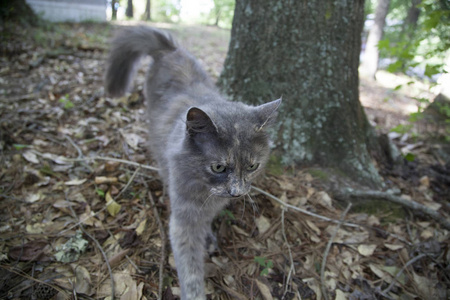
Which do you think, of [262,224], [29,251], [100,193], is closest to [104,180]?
[100,193]

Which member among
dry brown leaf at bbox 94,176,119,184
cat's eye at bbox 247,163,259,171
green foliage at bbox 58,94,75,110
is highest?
cat's eye at bbox 247,163,259,171

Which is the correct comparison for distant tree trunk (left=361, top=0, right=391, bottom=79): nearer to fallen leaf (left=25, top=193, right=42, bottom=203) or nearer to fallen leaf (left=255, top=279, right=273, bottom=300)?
fallen leaf (left=255, top=279, right=273, bottom=300)

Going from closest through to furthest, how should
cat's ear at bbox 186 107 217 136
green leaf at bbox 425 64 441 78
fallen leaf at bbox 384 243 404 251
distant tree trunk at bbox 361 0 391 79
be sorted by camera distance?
cat's ear at bbox 186 107 217 136 < fallen leaf at bbox 384 243 404 251 < green leaf at bbox 425 64 441 78 < distant tree trunk at bbox 361 0 391 79

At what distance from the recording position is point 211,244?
9.46ft

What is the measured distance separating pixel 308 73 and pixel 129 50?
273 centimetres

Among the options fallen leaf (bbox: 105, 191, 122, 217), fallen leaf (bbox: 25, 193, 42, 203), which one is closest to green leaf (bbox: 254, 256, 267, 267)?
fallen leaf (bbox: 105, 191, 122, 217)

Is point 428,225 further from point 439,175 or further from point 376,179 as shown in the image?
point 439,175

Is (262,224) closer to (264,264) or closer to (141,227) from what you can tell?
(264,264)

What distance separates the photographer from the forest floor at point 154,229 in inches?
94.8

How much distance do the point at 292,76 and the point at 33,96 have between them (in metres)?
4.31

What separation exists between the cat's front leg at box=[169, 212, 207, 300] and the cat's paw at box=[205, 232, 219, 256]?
0.61 ft

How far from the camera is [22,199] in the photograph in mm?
2896

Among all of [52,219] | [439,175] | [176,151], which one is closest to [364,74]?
[439,175]

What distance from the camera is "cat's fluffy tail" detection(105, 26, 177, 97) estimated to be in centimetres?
400
